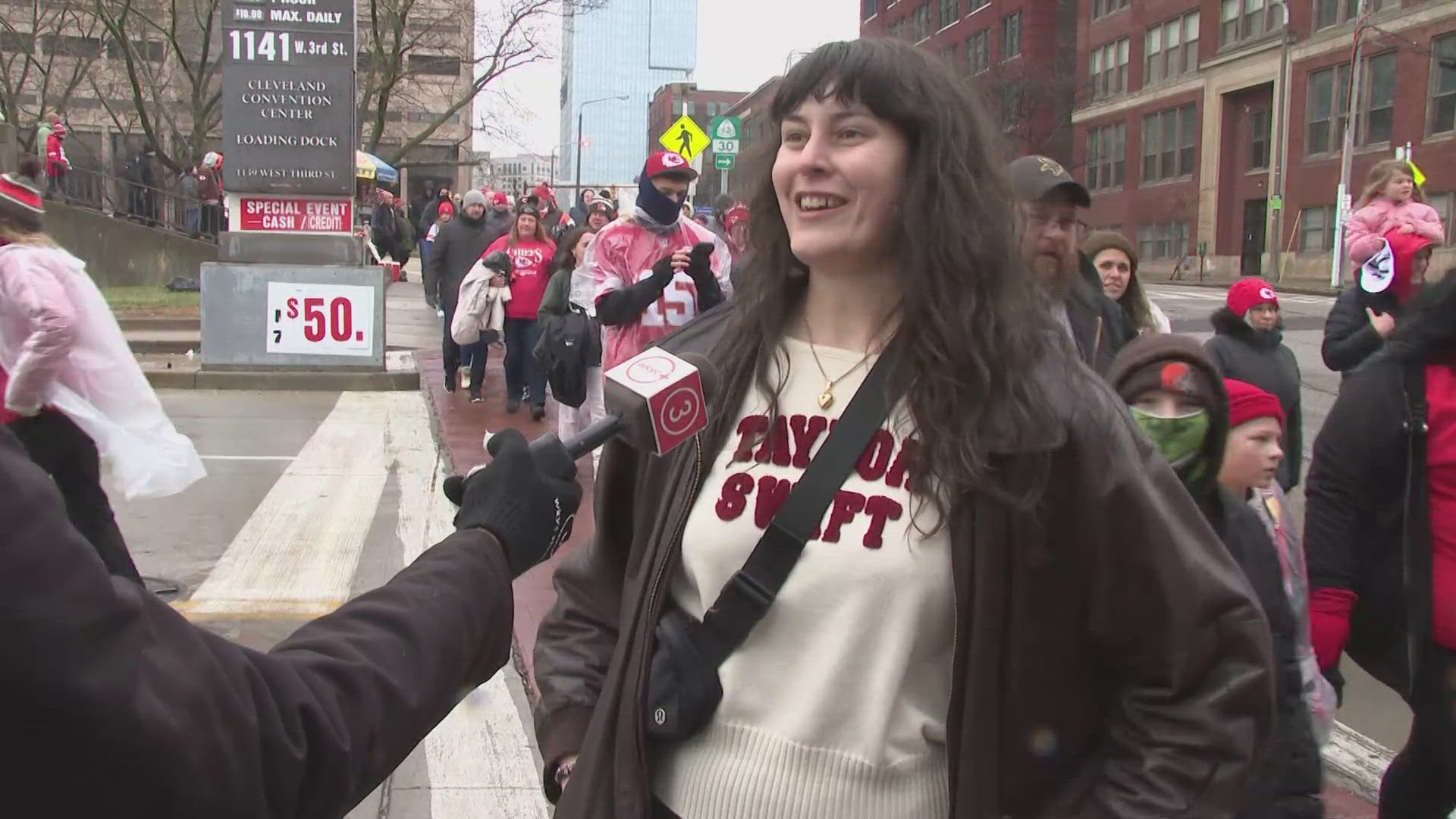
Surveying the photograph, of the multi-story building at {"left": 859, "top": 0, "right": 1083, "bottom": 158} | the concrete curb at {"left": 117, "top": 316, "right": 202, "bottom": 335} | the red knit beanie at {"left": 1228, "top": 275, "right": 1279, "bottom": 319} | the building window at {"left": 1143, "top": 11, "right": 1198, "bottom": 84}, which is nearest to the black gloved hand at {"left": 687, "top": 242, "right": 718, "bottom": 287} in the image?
the red knit beanie at {"left": 1228, "top": 275, "right": 1279, "bottom": 319}

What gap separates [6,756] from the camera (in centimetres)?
100

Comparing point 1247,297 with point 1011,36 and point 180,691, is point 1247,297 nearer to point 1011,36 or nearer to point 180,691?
point 180,691

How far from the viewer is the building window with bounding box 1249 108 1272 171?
4328 cm

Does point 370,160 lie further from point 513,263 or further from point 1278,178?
point 1278,178

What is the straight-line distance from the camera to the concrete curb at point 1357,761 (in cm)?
416

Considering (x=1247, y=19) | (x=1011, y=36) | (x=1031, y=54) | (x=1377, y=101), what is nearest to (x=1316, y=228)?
(x=1377, y=101)

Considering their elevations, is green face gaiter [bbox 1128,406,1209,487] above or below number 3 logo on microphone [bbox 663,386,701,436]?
below

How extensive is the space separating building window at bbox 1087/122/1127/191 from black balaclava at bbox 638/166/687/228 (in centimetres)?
4832

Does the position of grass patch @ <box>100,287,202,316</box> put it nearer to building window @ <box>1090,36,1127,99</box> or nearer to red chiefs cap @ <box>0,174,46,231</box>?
red chiefs cap @ <box>0,174,46,231</box>

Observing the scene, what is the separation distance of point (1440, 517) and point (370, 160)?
26.7 m

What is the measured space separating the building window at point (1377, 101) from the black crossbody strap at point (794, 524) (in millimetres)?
39537

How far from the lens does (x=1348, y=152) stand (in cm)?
3419

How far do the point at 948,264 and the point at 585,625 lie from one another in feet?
3.00

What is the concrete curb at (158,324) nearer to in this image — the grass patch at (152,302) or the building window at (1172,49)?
the grass patch at (152,302)
